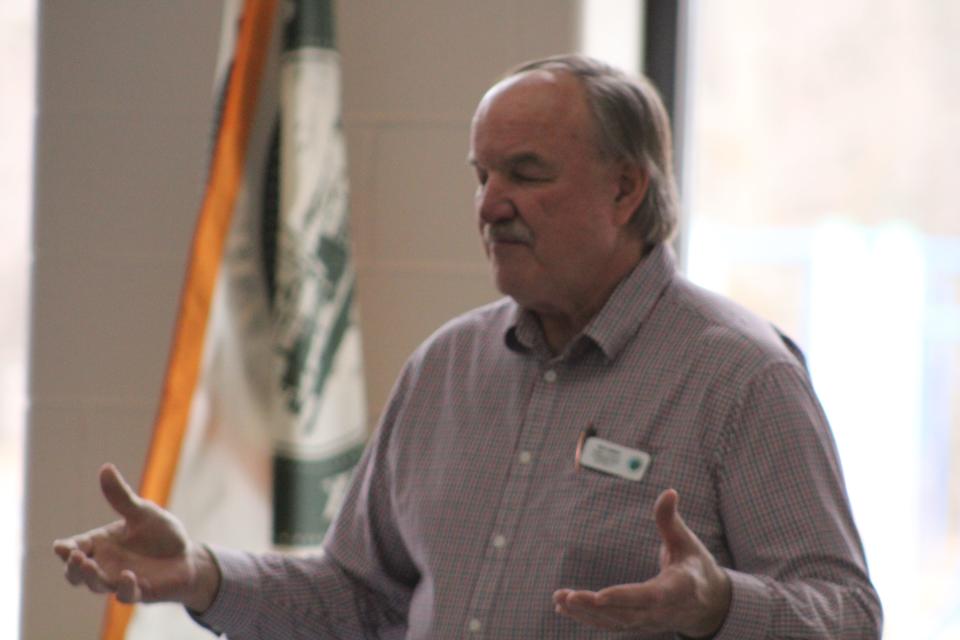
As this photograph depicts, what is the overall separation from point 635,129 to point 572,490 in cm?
45

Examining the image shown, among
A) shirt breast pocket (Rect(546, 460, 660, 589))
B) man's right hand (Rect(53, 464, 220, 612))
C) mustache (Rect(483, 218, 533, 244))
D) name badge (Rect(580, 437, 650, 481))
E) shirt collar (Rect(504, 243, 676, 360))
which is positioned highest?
mustache (Rect(483, 218, 533, 244))

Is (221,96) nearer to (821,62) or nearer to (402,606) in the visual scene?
(402,606)

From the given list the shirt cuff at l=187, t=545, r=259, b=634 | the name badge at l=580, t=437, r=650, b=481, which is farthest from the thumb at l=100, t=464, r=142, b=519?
the name badge at l=580, t=437, r=650, b=481

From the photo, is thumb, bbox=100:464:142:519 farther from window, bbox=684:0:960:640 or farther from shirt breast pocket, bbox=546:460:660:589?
window, bbox=684:0:960:640

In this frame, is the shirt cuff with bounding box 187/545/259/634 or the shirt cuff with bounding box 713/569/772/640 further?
the shirt cuff with bounding box 187/545/259/634

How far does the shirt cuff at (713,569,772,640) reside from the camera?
50.4 inches

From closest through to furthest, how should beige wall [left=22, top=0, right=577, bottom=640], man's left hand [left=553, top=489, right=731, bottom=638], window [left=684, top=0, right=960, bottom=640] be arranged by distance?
man's left hand [left=553, top=489, right=731, bottom=638], beige wall [left=22, top=0, right=577, bottom=640], window [left=684, top=0, right=960, bottom=640]

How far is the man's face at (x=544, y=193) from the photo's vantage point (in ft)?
5.11

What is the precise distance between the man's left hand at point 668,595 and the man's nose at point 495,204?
0.46m

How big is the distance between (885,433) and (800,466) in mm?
1393

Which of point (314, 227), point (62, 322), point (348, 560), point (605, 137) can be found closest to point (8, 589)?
point (62, 322)

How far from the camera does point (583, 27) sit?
91.5 inches

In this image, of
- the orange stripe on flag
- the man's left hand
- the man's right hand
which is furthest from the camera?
the orange stripe on flag

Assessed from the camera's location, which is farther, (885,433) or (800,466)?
(885,433)
